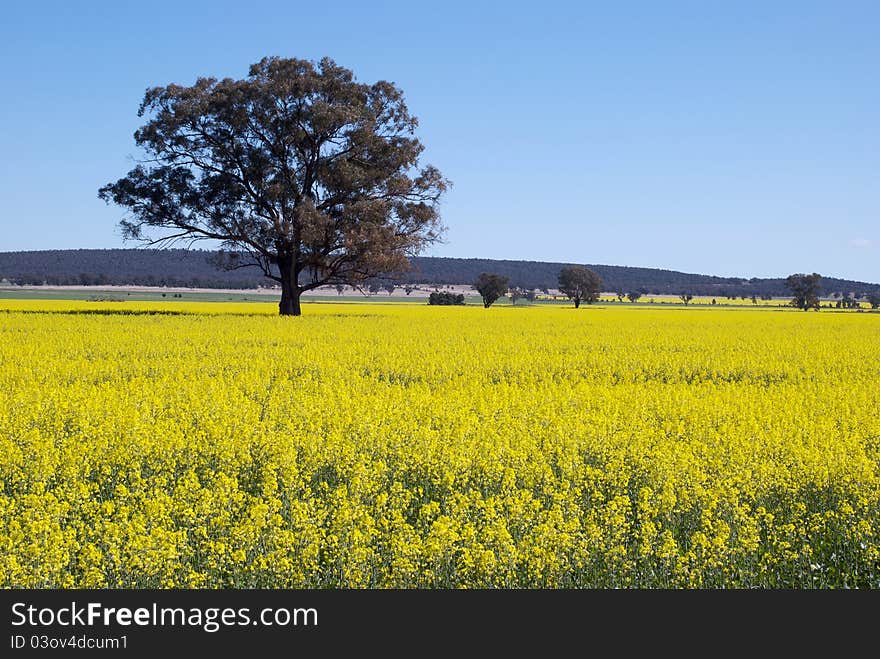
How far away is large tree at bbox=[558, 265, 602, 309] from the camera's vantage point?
132500 mm

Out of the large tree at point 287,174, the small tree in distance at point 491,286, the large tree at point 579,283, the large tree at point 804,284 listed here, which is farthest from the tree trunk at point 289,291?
the large tree at point 804,284

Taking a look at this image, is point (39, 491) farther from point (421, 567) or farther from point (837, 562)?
point (837, 562)

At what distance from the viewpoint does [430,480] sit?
9.43 meters

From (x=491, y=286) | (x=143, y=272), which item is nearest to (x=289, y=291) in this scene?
(x=491, y=286)

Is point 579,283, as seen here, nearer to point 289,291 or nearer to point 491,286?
point 491,286

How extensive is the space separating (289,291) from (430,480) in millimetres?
39522

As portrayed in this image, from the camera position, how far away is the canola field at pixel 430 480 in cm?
643

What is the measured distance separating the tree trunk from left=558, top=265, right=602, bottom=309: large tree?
285 ft

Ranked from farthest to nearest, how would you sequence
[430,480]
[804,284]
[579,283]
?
[804,284] < [579,283] < [430,480]

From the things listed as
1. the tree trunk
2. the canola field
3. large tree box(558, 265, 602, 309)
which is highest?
large tree box(558, 265, 602, 309)

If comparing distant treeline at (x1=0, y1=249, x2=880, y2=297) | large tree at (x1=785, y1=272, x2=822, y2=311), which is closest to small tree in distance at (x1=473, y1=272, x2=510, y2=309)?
distant treeline at (x1=0, y1=249, x2=880, y2=297)

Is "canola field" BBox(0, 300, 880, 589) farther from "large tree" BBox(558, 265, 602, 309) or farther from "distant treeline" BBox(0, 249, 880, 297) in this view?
"distant treeline" BBox(0, 249, 880, 297)

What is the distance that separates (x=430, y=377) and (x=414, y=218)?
27575 mm

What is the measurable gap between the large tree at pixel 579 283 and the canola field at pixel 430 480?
113458 mm
